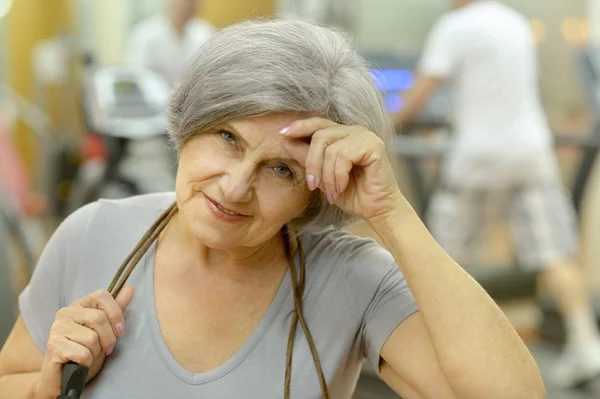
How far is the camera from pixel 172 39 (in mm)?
4027

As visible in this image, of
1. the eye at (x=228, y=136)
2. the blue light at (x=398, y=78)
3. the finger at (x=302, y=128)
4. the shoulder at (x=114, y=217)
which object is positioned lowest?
the blue light at (x=398, y=78)

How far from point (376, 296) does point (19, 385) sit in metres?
0.56

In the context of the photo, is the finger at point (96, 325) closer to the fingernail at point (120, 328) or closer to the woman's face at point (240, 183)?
the fingernail at point (120, 328)

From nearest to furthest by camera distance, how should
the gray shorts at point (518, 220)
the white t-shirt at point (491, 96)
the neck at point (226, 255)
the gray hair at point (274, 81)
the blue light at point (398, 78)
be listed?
the gray hair at point (274, 81) < the neck at point (226, 255) < the white t-shirt at point (491, 96) < the gray shorts at point (518, 220) < the blue light at point (398, 78)

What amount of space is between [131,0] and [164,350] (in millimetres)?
4959

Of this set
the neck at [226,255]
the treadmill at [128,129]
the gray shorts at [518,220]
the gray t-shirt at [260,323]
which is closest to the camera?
the gray t-shirt at [260,323]

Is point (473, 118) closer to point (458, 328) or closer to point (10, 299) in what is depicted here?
point (10, 299)

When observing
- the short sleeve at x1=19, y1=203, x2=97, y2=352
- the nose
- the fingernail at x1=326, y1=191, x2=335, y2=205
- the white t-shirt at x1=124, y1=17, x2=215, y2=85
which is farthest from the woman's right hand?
the white t-shirt at x1=124, y1=17, x2=215, y2=85

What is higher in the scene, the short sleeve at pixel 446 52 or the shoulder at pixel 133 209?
the shoulder at pixel 133 209

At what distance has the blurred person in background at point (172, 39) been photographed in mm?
4008

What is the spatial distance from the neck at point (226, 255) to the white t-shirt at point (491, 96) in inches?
92.1

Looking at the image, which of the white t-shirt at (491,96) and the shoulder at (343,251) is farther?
the white t-shirt at (491,96)

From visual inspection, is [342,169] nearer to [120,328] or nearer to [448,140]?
[120,328]

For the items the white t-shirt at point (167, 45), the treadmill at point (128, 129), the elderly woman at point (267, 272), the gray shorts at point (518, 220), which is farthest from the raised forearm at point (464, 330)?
the white t-shirt at point (167, 45)
